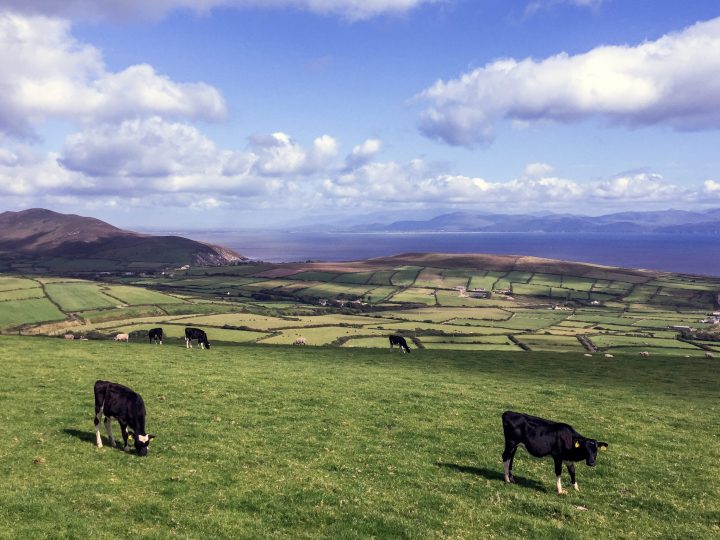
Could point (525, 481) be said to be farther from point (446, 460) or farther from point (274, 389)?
point (274, 389)

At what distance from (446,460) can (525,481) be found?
313cm

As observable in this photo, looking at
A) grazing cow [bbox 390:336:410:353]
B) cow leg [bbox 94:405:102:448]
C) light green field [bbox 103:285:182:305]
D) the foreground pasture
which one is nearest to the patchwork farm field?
light green field [bbox 103:285:182:305]

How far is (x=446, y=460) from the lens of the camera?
755 inches

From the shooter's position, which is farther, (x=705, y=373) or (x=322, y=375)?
(x=705, y=373)

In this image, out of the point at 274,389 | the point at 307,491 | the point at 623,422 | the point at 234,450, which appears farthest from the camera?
the point at 274,389

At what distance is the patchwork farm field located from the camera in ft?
265

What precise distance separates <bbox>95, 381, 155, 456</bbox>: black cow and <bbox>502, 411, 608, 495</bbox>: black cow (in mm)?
13861

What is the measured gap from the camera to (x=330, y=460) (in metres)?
18.4

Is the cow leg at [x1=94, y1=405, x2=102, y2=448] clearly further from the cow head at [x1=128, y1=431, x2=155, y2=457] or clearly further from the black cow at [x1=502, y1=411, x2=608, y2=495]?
the black cow at [x1=502, y1=411, x2=608, y2=495]

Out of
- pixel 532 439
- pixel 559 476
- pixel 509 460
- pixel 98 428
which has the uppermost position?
pixel 532 439

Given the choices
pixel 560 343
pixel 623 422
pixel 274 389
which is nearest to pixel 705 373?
pixel 623 422

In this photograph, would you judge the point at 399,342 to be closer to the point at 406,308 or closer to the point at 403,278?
the point at 406,308

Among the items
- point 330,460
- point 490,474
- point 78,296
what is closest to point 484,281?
point 78,296

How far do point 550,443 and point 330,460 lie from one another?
329 inches
